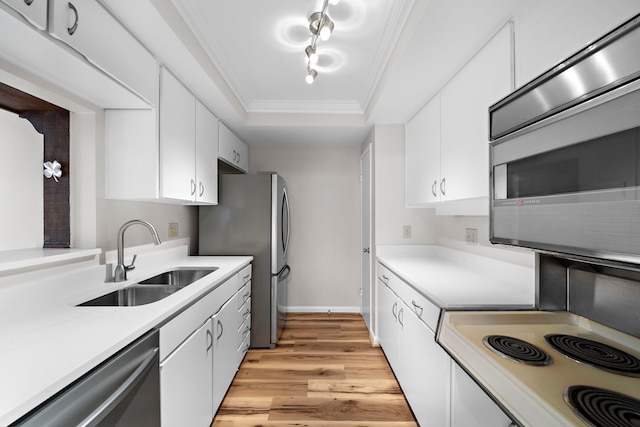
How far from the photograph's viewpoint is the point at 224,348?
2.01 metres

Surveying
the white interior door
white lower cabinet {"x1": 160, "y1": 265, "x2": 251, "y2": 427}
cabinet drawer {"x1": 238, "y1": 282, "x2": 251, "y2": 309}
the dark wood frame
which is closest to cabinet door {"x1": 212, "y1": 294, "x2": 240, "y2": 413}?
white lower cabinet {"x1": 160, "y1": 265, "x2": 251, "y2": 427}

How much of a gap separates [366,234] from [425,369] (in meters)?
1.96

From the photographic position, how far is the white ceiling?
143cm

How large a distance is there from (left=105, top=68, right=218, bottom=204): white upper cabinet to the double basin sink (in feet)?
1.72

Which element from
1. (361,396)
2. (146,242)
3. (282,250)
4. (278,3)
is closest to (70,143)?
(146,242)

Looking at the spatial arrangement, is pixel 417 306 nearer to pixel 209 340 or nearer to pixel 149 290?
pixel 209 340

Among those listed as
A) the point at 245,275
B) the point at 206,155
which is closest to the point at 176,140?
the point at 206,155

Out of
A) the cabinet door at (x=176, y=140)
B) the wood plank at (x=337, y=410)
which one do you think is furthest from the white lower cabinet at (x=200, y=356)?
the cabinet door at (x=176, y=140)

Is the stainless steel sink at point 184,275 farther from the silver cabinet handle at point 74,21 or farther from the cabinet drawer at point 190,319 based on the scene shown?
the silver cabinet handle at point 74,21

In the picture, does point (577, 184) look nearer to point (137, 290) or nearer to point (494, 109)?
point (494, 109)

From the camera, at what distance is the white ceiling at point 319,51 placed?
143 cm

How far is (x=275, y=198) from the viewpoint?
2.88 m

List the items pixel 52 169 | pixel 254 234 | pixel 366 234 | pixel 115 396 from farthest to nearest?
pixel 366 234 → pixel 254 234 → pixel 52 169 → pixel 115 396

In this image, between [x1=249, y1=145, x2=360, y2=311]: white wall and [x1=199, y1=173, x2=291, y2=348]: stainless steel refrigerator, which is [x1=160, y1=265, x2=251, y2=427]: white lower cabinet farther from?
[x1=249, y1=145, x2=360, y2=311]: white wall
